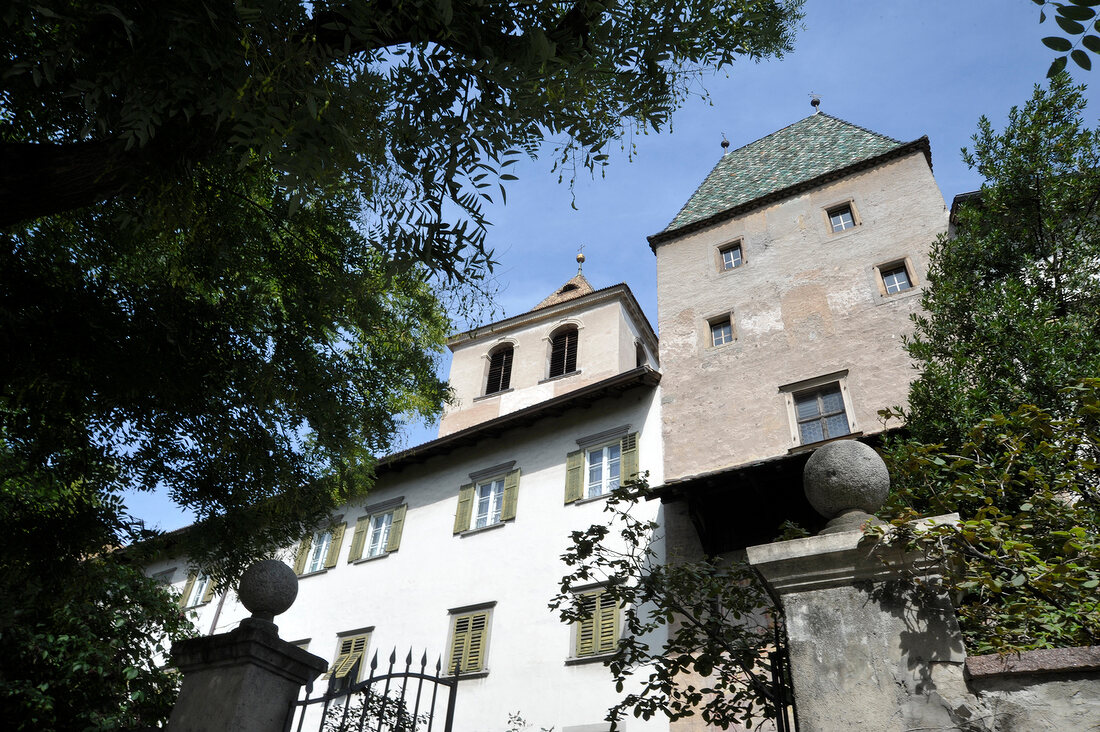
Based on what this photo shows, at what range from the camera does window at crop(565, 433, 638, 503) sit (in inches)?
642

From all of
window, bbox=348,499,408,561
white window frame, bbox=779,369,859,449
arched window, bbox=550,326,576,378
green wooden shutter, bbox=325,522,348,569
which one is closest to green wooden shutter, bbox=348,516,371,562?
window, bbox=348,499,408,561

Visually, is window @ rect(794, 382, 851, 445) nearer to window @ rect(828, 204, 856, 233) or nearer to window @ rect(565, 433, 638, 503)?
window @ rect(565, 433, 638, 503)

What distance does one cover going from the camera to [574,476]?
16.8 metres

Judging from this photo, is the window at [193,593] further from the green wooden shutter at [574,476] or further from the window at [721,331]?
the window at [721,331]

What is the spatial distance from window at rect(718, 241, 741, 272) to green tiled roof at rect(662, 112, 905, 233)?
4.34 feet

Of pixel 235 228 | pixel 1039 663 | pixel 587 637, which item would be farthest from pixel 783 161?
pixel 1039 663

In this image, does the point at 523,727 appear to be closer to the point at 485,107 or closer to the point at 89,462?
the point at 89,462

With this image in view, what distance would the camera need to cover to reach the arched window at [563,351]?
23.8 meters

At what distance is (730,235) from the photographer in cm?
1944

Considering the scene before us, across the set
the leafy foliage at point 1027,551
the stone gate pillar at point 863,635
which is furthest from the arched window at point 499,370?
the stone gate pillar at point 863,635

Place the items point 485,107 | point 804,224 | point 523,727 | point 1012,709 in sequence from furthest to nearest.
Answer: point 804,224 < point 523,727 < point 485,107 < point 1012,709

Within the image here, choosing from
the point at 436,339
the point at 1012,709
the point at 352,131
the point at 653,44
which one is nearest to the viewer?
the point at 1012,709

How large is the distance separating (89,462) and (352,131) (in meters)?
4.28

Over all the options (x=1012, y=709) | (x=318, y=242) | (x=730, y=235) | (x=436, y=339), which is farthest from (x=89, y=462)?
(x=730, y=235)
